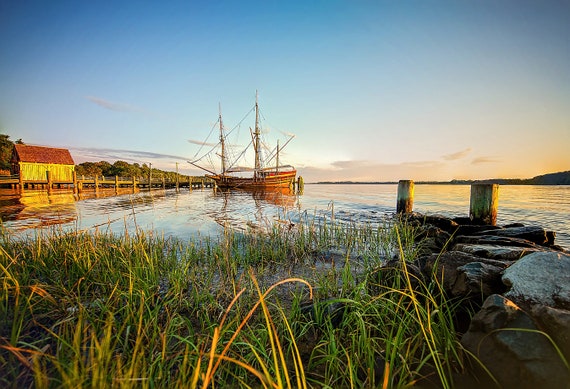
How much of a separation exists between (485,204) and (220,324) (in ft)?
38.4

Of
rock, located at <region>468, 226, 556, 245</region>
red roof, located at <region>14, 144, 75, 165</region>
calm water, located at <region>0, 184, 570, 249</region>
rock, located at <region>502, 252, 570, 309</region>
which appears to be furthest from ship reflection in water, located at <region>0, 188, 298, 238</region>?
red roof, located at <region>14, 144, 75, 165</region>

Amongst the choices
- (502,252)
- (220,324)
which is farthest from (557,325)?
(220,324)

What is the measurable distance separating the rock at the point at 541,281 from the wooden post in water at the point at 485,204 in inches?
337

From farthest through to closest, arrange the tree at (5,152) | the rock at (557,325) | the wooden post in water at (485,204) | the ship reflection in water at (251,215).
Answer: the tree at (5,152)
the ship reflection in water at (251,215)
the wooden post in water at (485,204)
the rock at (557,325)

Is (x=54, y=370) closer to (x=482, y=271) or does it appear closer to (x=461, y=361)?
(x=461, y=361)

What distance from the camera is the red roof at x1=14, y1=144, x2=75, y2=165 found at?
3998 cm

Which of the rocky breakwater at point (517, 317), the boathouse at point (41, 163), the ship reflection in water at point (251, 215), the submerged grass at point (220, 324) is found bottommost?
the ship reflection in water at point (251, 215)

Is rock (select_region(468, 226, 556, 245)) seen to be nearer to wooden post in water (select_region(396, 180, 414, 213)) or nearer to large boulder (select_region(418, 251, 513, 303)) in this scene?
large boulder (select_region(418, 251, 513, 303))

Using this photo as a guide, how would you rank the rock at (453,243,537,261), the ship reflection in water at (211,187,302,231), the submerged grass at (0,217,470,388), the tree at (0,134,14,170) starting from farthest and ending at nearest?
the tree at (0,134,14,170) < the ship reflection in water at (211,187,302,231) < the rock at (453,243,537,261) < the submerged grass at (0,217,470,388)

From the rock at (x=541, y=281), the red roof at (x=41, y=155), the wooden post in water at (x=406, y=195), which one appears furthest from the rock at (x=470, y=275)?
the red roof at (x=41, y=155)

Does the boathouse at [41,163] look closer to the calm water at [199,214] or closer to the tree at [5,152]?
the tree at [5,152]

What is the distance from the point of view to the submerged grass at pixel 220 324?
1712 millimetres

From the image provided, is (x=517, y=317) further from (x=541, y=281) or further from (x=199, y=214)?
(x=199, y=214)

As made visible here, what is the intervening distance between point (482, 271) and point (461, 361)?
1325mm
